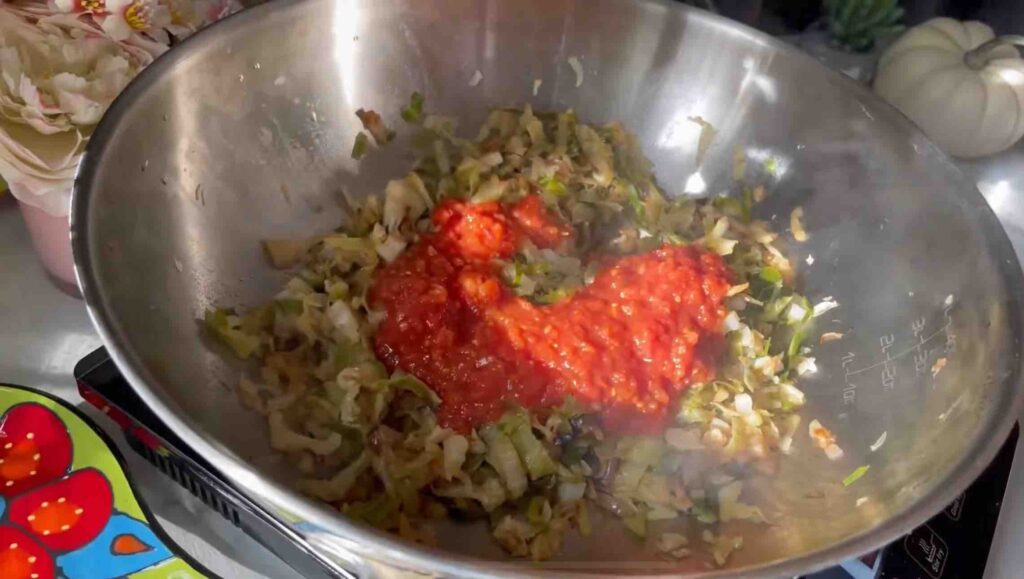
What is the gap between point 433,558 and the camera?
662 mm

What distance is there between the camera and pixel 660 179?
4.62ft

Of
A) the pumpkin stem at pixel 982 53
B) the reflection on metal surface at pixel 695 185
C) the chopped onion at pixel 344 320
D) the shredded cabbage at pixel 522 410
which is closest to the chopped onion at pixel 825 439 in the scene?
the shredded cabbage at pixel 522 410

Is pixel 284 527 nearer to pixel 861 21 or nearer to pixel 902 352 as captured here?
pixel 902 352

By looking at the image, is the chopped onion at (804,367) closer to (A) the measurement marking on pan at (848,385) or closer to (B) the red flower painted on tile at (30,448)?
(A) the measurement marking on pan at (848,385)

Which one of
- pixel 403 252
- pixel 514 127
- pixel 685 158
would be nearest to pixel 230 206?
pixel 403 252

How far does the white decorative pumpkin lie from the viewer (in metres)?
1.61

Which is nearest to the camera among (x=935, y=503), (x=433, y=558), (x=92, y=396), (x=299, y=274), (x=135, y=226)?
(x=433, y=558)

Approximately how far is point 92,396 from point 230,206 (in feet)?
0.94

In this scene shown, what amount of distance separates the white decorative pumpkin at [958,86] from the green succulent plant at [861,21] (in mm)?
80

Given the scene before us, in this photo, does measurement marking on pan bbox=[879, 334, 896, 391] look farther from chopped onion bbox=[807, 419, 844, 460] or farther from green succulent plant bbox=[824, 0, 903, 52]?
green succulent plant bbox=[824, 0, 903, 52]

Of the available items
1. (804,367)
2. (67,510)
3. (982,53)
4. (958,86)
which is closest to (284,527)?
(67,510)

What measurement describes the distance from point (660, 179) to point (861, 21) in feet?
2.26

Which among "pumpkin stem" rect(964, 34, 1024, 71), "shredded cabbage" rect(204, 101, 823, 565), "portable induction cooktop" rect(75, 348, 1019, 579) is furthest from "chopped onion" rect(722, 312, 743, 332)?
"pumpkin stem" rect(964, 34, 1024, 71)

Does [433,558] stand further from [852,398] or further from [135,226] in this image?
[852,398]
